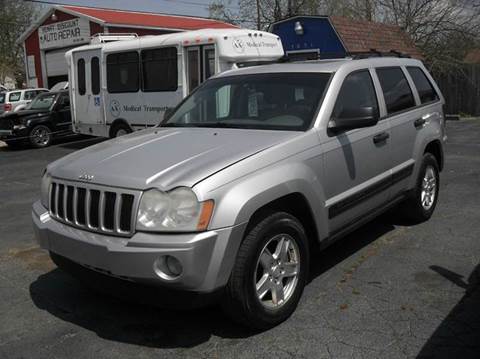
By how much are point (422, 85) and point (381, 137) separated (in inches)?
61.7

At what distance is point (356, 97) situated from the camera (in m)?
4.74

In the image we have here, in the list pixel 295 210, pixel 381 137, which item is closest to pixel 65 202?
pixel 295 210

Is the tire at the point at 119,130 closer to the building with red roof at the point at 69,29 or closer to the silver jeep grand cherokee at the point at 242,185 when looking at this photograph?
the silver jeep grand cherokee at the point at 242,185

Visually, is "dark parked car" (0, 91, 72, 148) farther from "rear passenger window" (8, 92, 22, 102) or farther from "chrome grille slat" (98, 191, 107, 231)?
"chrome grille slat" (98, 191, 107, 231)

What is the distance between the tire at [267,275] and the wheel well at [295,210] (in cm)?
4

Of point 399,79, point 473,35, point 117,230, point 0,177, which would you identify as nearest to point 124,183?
point 117,230

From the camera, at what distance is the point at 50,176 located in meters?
3.96

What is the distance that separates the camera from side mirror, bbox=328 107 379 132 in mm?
4156

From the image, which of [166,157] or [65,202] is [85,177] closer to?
[65,202]

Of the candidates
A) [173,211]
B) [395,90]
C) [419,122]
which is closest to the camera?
[173,211]

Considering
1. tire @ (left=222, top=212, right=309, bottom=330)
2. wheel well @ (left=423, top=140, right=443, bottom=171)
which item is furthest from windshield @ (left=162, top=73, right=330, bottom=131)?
wheel well @ (left=423, top=140, right=443, bottom=171)

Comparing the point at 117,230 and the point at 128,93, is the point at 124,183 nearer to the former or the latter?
the point at 117,230

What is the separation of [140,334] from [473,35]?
75.3 ft

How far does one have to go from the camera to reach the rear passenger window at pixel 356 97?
4241 millimetres
